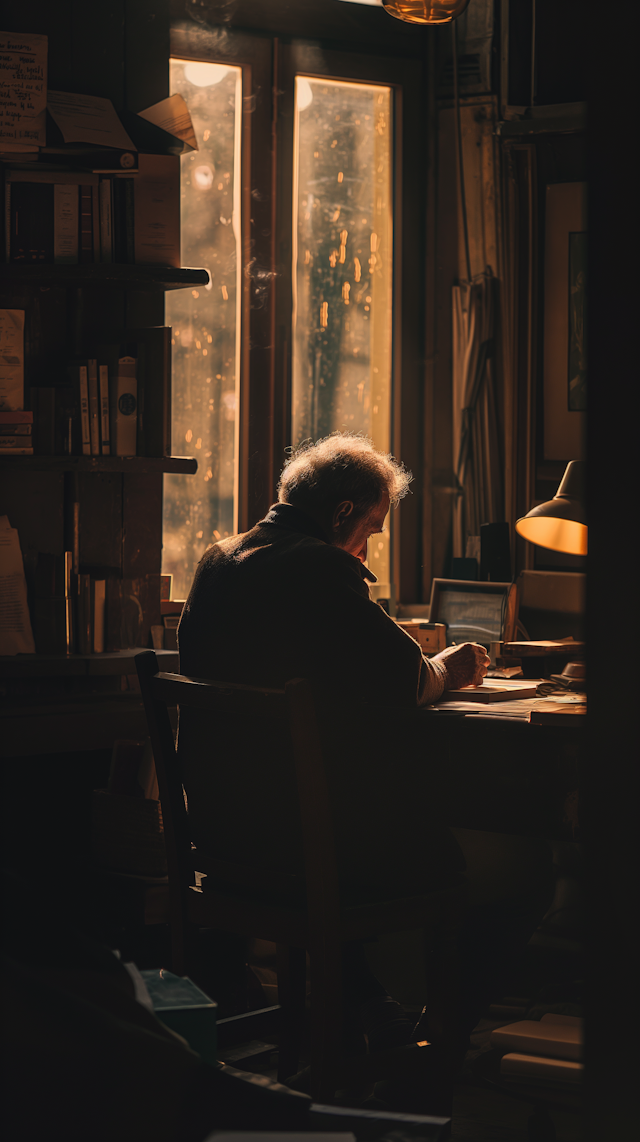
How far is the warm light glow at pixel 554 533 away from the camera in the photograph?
267cm

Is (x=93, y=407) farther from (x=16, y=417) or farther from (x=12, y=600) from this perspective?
(x=12, y=600)

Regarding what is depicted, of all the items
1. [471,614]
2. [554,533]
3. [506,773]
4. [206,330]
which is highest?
[206,330]

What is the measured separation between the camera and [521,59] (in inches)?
141

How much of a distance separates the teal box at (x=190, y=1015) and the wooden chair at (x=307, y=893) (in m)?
0.54

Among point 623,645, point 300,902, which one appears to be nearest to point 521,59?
point 300,902

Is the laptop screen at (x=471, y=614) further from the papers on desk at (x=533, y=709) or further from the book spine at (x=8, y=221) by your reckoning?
the book spine at (x=8, y=221)

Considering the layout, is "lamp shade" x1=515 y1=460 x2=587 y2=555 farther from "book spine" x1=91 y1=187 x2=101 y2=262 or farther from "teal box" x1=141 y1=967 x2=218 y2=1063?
"teal box" x1=141 y1=967 x2=218 y2=1063

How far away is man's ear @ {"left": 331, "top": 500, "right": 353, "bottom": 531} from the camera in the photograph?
237cm

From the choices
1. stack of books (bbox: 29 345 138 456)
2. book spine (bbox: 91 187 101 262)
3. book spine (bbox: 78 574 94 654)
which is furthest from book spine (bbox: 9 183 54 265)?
book spine (bbox: 78 574 94 654)

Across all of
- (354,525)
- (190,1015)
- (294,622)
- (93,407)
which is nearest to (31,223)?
(93,407)

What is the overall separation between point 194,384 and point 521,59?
5.00 feet

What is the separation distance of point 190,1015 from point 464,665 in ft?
4.44

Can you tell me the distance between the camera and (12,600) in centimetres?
290

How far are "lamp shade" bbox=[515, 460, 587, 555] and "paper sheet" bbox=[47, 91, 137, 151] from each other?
1.47 meters
